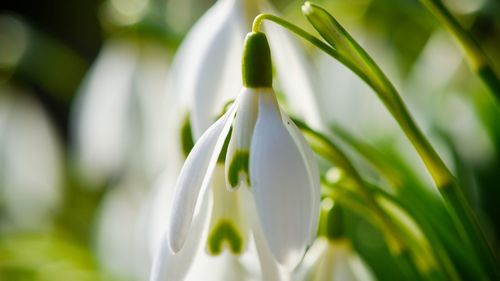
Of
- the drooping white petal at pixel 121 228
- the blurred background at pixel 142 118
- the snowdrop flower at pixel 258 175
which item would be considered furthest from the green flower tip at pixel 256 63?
the drooping white petal at pixel 121 228

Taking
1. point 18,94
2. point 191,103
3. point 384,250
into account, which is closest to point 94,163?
point 18,94

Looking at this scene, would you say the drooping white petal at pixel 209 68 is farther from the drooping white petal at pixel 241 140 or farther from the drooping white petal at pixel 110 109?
the drooping white petal at pixel 110 109

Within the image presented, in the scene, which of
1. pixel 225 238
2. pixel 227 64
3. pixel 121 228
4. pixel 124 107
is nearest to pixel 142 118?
pixel 124 107

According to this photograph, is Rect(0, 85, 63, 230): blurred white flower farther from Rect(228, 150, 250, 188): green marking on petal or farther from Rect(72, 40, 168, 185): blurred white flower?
Rect(228, 150, 250, 188): green marking on petal

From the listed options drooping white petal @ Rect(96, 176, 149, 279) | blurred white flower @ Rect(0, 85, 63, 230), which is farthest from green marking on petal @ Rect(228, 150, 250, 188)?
blurred white flower @ Rect(0, 85, 63, 230)

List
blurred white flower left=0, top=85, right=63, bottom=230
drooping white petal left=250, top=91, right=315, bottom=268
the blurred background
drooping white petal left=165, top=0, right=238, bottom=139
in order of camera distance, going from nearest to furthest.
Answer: drooping white petal left=250, top=91, right=315, bottom=268 → drooping white petal left=165, top=0, right=238, bottom=139 → the blurred background → blurred white flower left=0, top=85, right=63, bottom=230

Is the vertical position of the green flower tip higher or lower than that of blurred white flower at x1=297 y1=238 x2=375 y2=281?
higher
